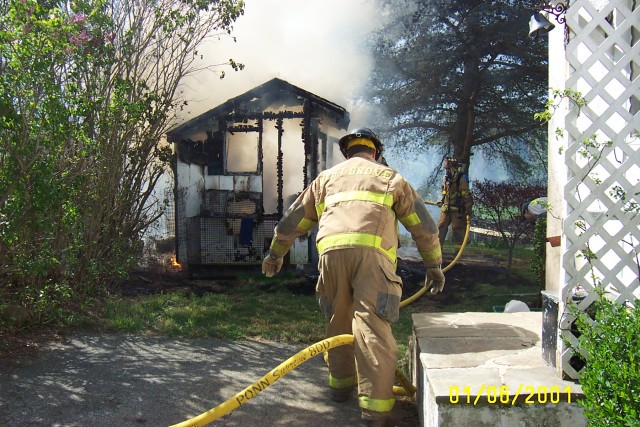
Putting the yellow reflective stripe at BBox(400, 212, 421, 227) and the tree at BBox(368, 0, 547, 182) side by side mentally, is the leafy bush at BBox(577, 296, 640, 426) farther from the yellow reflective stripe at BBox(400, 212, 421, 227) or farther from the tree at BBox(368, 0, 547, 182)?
the tree at BBox(368, 0, 547, 182)

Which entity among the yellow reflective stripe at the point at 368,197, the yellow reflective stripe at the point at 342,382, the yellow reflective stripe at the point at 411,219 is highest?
the yellow reflective stripe at the point at 368,197

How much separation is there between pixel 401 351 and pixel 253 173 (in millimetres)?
5864

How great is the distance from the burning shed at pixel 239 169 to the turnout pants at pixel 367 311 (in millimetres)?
6414

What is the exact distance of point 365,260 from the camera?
11.3 ft

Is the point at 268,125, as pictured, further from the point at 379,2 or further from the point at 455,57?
the point at 379,2

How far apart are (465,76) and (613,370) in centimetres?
1258

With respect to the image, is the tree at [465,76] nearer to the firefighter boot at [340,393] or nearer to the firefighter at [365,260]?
the firefighter at [365,260]

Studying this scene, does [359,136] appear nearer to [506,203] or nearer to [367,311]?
[367,311]

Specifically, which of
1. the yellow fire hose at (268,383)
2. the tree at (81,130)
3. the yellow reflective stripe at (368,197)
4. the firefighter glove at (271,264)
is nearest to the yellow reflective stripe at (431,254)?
the yellow reflective stripe at (368,197)

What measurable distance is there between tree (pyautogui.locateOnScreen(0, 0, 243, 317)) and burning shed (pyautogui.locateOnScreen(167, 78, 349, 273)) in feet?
5.67

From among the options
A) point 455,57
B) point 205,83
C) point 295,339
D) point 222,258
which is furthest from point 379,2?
point 295,339

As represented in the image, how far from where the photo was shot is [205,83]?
12836 mm
